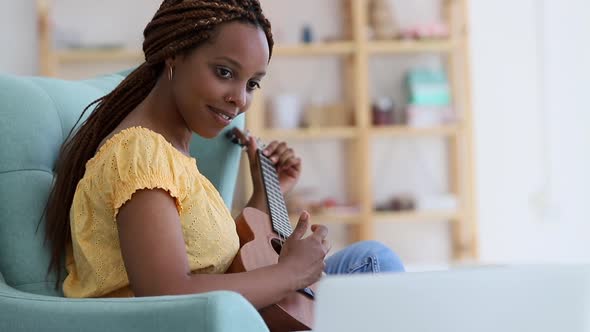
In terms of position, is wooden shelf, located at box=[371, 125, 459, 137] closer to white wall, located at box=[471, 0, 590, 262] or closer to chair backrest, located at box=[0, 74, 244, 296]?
→ white wall, located at box=[471, 0, 590, 262]

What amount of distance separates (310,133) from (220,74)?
2.87 m

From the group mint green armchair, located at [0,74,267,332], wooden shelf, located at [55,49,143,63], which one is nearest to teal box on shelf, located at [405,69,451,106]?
wooden shelf, located at [55,49,143,63]

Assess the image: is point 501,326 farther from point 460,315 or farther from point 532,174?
point 532,174

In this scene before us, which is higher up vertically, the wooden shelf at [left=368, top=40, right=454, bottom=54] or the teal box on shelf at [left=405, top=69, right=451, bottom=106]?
the wooden shelf at [left=368, top=40, right=454, bottom=54]

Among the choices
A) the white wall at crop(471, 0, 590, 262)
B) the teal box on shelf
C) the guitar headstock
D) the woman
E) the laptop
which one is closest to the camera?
the laptop

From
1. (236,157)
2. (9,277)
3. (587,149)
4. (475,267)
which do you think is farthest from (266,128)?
(475,267)

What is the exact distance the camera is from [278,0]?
450 centimetres

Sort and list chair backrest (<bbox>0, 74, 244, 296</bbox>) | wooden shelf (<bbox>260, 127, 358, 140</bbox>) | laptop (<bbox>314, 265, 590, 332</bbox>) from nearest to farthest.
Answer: laptop (<bbox>314, 265, 590, 332</bbox>), chair backrest (<bbox>0, 74, 244, 296</bbox>), wooden shelf (<bbox>260, 127, 358, 140</bbox>)

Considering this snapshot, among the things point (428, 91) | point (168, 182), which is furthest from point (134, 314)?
point (428, 91)

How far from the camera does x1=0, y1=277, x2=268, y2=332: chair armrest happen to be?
121 centimetres

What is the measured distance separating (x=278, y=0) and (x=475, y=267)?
12.1 feet

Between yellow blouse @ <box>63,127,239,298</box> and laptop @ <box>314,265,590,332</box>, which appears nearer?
laptop @ <box>314,265,590,332</box>

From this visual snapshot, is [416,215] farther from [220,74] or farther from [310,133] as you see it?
[220,74]

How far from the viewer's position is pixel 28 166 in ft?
5.27
